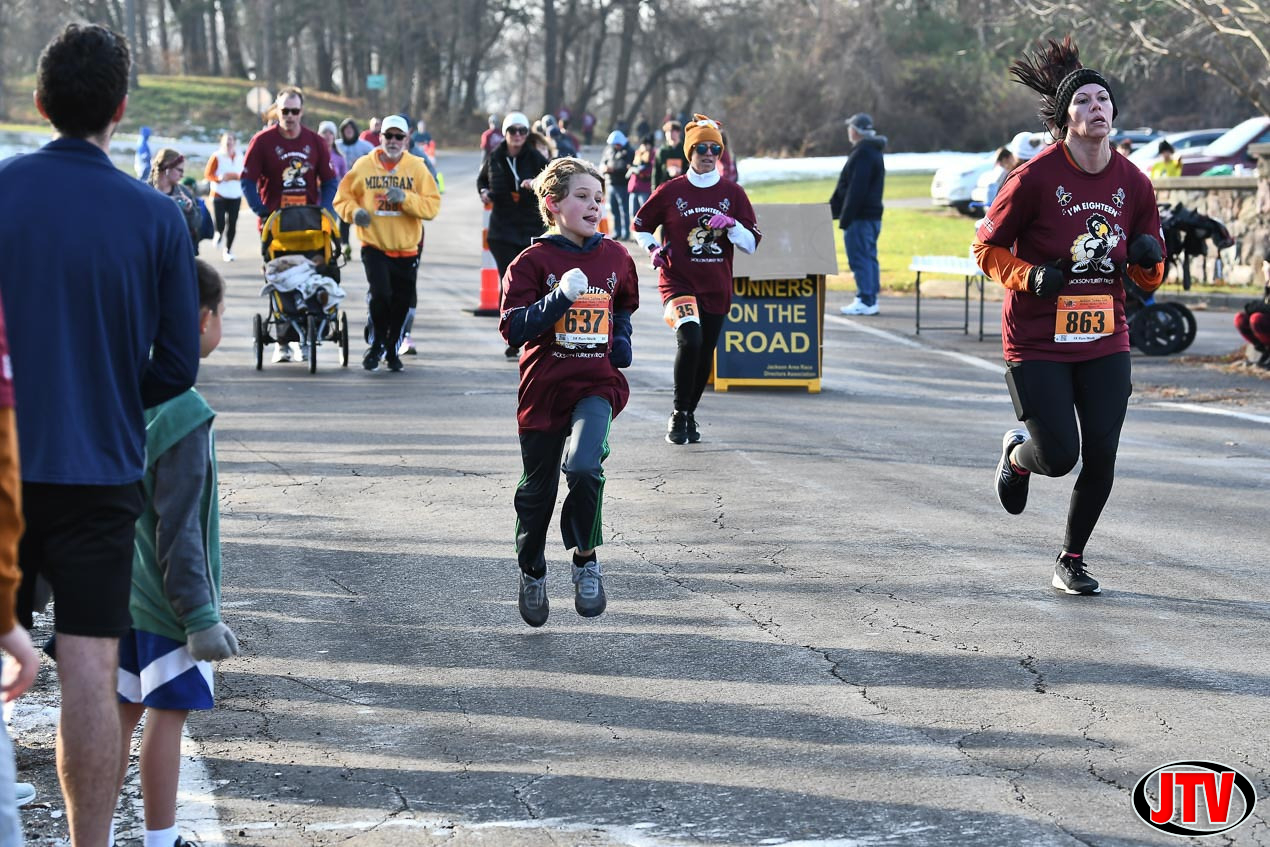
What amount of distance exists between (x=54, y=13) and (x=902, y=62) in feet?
127

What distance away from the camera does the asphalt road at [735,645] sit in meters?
4.80

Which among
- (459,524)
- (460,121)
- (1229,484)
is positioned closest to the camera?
(459,524)

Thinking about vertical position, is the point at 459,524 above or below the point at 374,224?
below

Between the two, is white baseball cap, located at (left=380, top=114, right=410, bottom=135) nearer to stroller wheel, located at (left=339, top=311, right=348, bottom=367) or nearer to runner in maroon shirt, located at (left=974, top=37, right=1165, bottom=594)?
stroller wheel, located at (left=339, top=311, right=348, bottom=367)

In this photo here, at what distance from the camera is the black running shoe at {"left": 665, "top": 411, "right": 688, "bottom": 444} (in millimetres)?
11172

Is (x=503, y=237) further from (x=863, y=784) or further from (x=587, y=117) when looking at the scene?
(x=587, y=117)

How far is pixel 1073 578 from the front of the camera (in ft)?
Answer: 23.7

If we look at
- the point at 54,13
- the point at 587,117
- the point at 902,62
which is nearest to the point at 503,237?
the point at 902,62

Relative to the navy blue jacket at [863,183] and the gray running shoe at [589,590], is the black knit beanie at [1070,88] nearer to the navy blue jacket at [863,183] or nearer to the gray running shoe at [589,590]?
the gray running shoe at [589,590]

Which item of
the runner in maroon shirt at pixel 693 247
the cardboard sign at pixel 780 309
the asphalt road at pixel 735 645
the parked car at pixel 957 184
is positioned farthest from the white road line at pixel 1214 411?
the parked car at pixel 957 184

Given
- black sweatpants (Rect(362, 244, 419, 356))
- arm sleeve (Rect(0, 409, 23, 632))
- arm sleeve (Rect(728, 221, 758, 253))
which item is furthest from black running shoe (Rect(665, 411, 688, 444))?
arm sleeve (Rect(0, 409, 23, 632))

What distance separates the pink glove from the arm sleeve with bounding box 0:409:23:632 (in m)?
8.29

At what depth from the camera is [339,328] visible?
15.1 meters

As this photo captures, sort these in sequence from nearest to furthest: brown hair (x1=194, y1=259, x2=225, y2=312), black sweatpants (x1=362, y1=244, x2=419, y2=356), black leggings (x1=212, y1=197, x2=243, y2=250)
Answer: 1. brown hair (x1=194, y1=259, x2=225, y2=312)
2. black sweatpants (x1=362, y1=244, x2=419, y2=356)
3. black leggings (x1=212, y1=197, x2=243, y2=250)
